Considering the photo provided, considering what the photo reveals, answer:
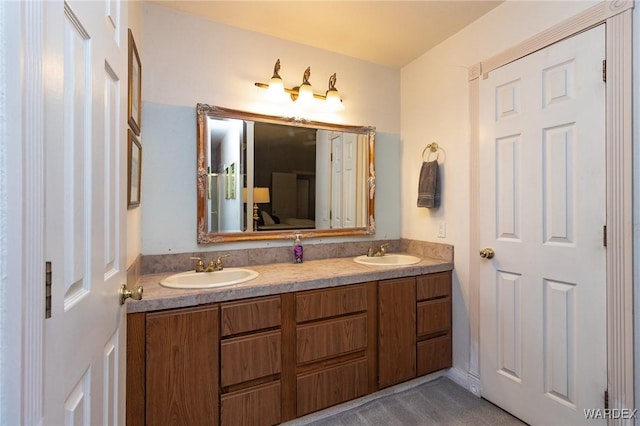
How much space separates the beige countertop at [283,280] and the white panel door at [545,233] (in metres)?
0.48

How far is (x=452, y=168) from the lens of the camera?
85.4 inches

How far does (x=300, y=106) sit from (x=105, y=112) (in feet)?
5.28

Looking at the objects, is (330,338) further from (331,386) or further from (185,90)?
(185,90)

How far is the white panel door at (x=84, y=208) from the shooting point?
520 millimetres

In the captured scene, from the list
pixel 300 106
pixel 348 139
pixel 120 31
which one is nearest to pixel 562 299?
pixel 348 139

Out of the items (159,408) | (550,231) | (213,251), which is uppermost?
(550,231)

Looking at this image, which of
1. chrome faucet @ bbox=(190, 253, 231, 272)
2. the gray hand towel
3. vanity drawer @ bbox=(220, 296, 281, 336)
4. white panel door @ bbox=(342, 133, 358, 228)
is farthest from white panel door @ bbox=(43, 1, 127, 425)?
the gray hand towel

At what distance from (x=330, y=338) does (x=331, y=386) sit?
0.95 feet

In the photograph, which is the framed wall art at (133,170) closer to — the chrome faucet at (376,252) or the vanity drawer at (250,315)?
the vanity drawer at (250,315)

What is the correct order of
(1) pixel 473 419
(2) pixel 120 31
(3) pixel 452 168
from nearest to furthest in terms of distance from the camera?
(2) pixel 120 31 < (1) pixel 473 419 < (3) pixel 452 168

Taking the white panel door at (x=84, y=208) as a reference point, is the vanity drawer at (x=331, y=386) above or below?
below

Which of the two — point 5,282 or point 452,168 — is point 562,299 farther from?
point 5,282

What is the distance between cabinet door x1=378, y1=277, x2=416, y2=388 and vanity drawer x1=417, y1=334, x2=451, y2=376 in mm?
68

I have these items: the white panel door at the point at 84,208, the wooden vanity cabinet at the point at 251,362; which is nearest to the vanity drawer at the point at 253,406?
the wooden vanity cabinet at the point at 251,362
